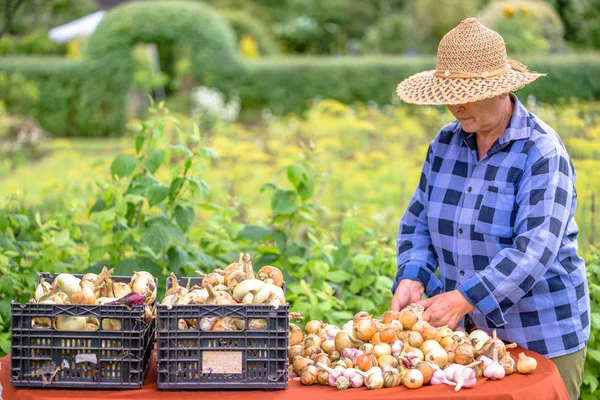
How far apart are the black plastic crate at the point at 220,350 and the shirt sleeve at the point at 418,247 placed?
0.79 m

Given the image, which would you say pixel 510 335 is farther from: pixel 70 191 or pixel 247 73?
pixel 247 73

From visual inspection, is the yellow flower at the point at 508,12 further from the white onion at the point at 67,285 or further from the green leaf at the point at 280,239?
the white onion at the point at 67,285

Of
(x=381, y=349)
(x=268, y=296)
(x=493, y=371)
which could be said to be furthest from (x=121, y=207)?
(x=493, y=371)

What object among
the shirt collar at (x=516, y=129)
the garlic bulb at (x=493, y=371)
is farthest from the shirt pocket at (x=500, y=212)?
the garlic bulb at (x=493, y=371)

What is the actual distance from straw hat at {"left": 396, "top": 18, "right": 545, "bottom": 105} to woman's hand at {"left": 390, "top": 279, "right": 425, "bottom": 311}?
0.60 metres

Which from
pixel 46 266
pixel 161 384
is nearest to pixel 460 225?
pixel 161 384

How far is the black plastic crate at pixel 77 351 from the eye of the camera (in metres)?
2.07

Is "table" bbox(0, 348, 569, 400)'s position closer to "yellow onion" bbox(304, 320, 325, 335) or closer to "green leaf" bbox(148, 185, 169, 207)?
"yellow onion" bbox(304, 320, 325, 335)

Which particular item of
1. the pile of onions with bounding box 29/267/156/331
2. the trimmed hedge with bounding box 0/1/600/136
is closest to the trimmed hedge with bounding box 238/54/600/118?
the trimmed hedge with bounding box 0/1/600/136

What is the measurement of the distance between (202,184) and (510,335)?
1489 mm

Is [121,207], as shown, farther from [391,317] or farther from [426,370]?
[426,370]

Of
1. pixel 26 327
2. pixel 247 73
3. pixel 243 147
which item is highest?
pixel 247 73

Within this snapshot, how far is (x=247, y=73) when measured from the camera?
50.1 feet

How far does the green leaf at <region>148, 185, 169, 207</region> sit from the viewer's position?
3.40 meters
